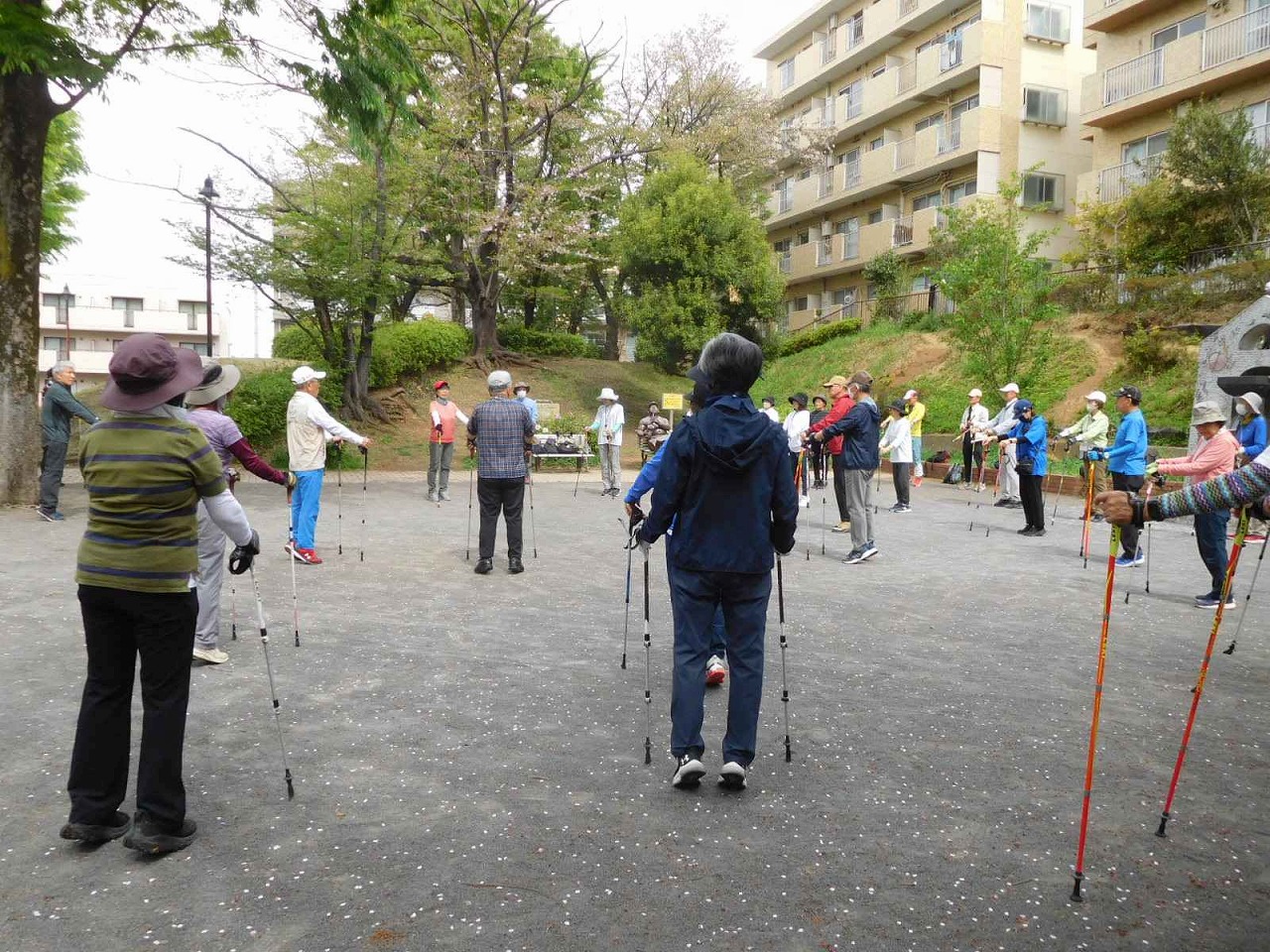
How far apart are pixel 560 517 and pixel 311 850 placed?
10.5m

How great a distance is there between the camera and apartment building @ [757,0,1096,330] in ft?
104

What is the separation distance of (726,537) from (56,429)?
1215cm

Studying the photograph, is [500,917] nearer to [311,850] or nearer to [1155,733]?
[311,850]

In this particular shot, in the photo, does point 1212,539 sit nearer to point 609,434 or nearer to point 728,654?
point 728,654

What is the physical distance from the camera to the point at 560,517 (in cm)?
1398

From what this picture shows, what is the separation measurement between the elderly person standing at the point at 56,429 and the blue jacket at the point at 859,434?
32.2 ft

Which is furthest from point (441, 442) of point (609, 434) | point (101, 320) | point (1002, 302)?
point (101, 320)

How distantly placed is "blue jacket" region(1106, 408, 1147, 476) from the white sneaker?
29.6ft

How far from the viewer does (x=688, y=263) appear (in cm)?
2989

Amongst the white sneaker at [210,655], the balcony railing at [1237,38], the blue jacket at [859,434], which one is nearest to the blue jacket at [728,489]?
the white sneaker at [210,655]

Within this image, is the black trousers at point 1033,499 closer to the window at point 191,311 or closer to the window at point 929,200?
the window at point 929,200

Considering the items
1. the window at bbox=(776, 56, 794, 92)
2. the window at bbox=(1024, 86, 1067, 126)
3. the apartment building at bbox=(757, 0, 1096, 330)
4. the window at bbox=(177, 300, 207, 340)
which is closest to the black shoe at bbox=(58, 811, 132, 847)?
the apartment building at bbox=(757, 0, 1096, 330)

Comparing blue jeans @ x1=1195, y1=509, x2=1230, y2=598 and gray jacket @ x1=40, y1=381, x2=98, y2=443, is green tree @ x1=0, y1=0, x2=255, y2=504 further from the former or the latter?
blue jeans @ x1=1195, y1=509, x2=1230, y2=598

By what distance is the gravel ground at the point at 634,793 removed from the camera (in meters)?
3.11
